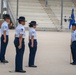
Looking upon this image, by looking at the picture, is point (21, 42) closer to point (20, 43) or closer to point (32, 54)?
point (20, 43)

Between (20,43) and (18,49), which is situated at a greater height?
(20,43)

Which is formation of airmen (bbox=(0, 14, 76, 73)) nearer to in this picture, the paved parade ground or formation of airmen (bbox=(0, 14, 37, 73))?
formation of airmen (bbox=(0, 14, 37, 73))

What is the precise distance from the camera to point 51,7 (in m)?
41.4

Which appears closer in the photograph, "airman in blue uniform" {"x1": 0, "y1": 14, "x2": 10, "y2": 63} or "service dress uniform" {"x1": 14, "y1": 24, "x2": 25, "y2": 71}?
"service dress uniform" {"x1": 14, "y1": 24, "x2": 25, "y2": 71}

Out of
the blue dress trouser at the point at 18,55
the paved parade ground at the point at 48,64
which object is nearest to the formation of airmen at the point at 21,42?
the blue dress trouser at the point at 18,55

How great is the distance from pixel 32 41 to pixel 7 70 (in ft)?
4.11

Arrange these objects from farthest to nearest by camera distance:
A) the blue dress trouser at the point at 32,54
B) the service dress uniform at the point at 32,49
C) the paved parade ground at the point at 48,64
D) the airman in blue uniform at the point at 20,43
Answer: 1. the blue dress trouser at the point at 32,54
2. the service dress uniform at the point at 32,49
3. the paved parade ground at the point at 48,64
4. the airman in blue uniform at the point at 20,43

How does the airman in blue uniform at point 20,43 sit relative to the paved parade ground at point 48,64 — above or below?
above

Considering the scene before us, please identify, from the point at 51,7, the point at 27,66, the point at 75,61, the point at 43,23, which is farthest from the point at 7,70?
the point at 51,7

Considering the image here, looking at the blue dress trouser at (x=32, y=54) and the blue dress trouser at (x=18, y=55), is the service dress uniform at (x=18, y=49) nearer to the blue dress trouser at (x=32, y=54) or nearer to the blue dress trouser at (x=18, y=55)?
the blue dress trouser at (x=18, y=55)

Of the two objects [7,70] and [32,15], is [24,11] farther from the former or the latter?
[7,70]

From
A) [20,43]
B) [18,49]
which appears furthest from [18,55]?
[20,43]

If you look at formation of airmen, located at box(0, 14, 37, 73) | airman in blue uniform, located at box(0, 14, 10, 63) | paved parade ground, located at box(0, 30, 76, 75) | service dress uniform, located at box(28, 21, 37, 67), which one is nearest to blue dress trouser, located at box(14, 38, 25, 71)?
formation of airmen, located at box(0, 14, 37, 73)

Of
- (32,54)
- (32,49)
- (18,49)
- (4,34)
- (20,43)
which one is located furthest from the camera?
(4,34)
